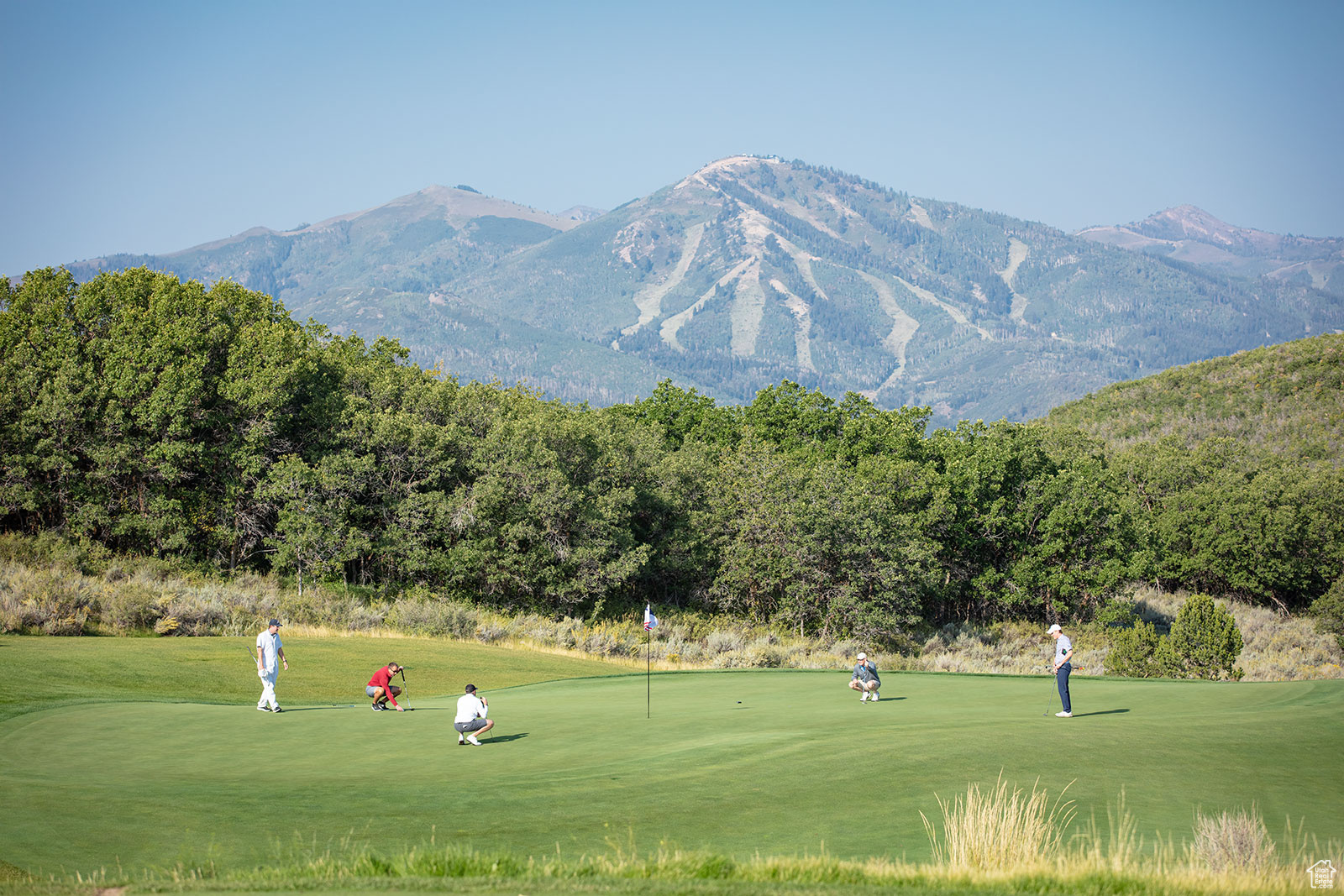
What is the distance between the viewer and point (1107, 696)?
58.7 feet

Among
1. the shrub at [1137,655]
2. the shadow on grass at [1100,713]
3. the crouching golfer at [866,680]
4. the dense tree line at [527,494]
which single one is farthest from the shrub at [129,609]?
the shrub at [1137,655]

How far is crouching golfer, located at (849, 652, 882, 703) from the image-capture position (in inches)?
719

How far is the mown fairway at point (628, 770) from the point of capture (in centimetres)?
911

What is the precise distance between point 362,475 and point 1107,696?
3185cm

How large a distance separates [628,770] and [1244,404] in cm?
9293

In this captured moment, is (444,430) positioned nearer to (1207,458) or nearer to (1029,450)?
(1029,450)

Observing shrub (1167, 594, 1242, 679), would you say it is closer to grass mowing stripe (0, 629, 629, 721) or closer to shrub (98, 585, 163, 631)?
grass mowing stripe (0, 629, 629, 721)

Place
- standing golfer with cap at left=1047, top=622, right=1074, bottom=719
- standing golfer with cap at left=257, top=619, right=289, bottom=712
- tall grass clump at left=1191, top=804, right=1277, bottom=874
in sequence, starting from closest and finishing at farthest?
tall grass clump at left=1191, top=804, right=1277, bottom=874 → standing golfer with cap at left=1047, top=622, right=1074, bottom=719 → standing golfer with cap at left=257, top=619, right=289, bottom=712

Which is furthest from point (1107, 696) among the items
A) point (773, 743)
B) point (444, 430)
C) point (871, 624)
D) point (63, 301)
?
point (63, 301)

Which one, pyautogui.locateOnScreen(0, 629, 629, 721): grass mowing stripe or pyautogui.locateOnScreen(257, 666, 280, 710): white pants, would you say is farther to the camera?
pyautogui.locateOnScreen(0, 629, 629, 721): grass mowing stripe

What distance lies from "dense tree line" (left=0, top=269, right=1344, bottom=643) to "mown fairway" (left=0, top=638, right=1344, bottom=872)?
2214 centimetres

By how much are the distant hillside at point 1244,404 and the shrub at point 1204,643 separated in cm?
4861

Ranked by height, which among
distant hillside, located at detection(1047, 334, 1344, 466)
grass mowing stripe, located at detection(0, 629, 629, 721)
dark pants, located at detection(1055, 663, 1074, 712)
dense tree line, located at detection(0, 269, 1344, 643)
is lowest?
grass mowing stripe, located at detection(0, 629, 629, 721)

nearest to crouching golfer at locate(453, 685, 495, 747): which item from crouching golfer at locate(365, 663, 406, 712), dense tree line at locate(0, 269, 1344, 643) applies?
crouching golfer at locate(365, 663, 406, 712)
